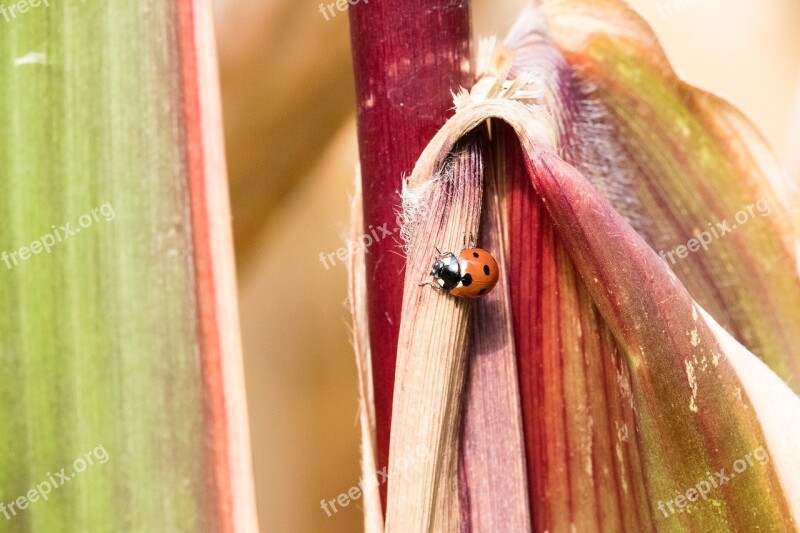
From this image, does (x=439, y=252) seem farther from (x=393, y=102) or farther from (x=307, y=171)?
→ (x=307, y=171)

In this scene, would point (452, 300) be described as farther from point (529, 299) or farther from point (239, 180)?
point (239, 180)

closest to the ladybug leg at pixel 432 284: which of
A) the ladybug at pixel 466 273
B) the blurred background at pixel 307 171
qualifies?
the ladybug at pixel 466 273

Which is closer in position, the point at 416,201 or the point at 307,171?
the point at 416,201

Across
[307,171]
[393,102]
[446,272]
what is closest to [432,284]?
[446,272]

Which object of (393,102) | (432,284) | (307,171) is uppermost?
(307,171)

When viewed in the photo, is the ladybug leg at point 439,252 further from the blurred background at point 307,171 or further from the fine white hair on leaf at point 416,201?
the blurred background at point 307,171

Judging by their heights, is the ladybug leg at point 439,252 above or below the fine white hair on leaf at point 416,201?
below

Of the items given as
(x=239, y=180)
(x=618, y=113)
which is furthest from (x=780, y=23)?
(x=239, y=180)

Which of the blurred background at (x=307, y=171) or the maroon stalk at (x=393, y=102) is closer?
the maroon stalk at (x=393, y=102)
